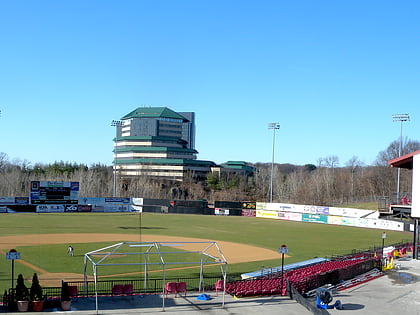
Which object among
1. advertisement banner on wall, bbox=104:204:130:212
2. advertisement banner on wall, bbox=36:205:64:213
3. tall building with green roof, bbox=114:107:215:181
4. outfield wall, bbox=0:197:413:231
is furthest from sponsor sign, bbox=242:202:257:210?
tall building with green roof, bbox=114:107:215:181

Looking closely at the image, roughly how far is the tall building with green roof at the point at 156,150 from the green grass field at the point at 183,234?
75.1 metres

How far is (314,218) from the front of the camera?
77.2m

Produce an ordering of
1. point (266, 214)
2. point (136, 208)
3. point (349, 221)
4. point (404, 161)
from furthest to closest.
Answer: point (136, 208)
point (266, 214)
point (349, 221)
point (404, 161)

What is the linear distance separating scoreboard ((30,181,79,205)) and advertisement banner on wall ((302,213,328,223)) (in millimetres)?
41760

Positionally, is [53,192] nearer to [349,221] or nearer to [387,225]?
[349,221]

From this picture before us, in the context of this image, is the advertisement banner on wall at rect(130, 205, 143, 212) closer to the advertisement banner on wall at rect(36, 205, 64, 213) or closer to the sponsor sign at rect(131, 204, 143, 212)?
the sponsor sign at rect(131, 204, 143, 212)

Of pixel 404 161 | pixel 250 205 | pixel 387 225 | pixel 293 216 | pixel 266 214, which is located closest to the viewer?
pixel 404 161

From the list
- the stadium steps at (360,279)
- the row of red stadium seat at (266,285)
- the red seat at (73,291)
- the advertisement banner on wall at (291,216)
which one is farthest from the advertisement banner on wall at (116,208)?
the red seat at (73,291)

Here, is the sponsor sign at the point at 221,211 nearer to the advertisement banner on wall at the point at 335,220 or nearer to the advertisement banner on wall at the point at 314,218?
the advertisement banner on wall at the point at 314,218

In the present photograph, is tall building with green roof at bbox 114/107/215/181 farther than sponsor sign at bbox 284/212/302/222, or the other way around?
tall building with green roof at bbox 114/107/215/181

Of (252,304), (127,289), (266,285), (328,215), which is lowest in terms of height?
(252,304)

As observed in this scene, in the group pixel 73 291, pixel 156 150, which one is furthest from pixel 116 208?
pixel 156 150

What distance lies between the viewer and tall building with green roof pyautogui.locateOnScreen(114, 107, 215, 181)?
15838cm

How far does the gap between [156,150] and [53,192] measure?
10917 cm
